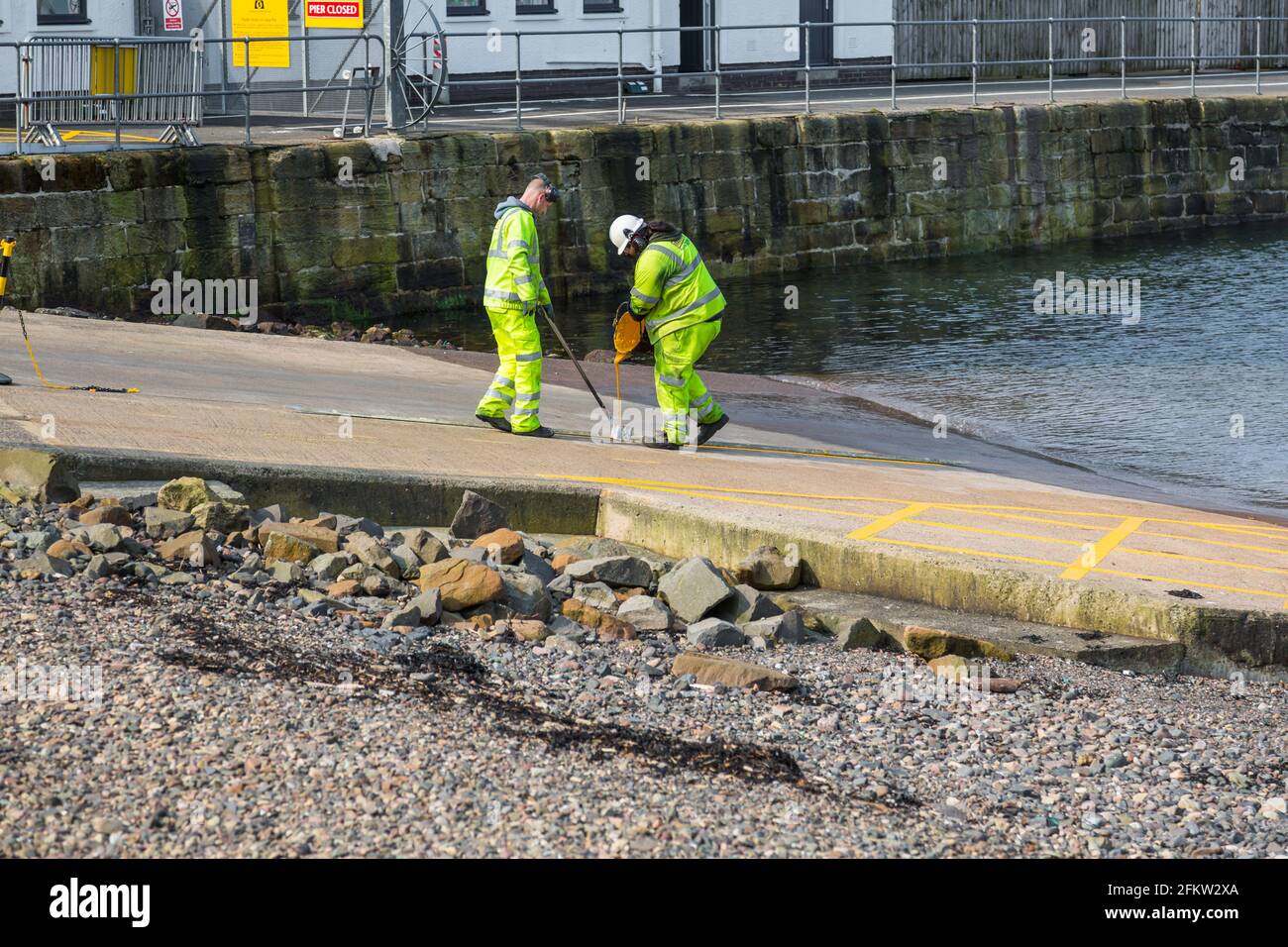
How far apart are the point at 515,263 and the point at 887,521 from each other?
2.79 metres

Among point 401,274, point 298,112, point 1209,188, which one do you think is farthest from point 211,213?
point 1209,188

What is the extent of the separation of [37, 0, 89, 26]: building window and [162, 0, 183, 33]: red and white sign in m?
1.10

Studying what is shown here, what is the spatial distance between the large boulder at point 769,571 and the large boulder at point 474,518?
1.33 m

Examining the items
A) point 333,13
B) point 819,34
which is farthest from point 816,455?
point 819,34

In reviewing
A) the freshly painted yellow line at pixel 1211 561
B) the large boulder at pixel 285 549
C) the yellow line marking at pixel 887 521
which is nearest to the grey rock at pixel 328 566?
the large boulder at pixel 285 549

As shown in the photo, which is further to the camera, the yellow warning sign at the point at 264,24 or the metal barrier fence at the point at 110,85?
the yellow warning sign at the point at 264,24

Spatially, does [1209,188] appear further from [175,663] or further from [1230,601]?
[175,663]

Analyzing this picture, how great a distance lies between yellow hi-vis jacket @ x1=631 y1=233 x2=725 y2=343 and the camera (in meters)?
9.84

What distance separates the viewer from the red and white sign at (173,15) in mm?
22859

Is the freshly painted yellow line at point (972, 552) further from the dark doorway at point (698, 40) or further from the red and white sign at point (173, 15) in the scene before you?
the dark doorway at point (698, 40)

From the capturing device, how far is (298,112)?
74.1ft

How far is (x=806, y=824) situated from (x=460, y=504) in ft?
13.0

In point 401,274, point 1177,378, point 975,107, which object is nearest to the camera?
point 1177,378

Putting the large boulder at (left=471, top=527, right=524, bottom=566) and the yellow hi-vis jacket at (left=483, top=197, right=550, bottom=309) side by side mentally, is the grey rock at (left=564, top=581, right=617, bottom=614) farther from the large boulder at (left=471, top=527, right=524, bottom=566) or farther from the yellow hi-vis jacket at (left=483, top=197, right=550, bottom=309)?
the yellow hi-vis jacket at (left=483, top=197, right=550, bottom=309)
